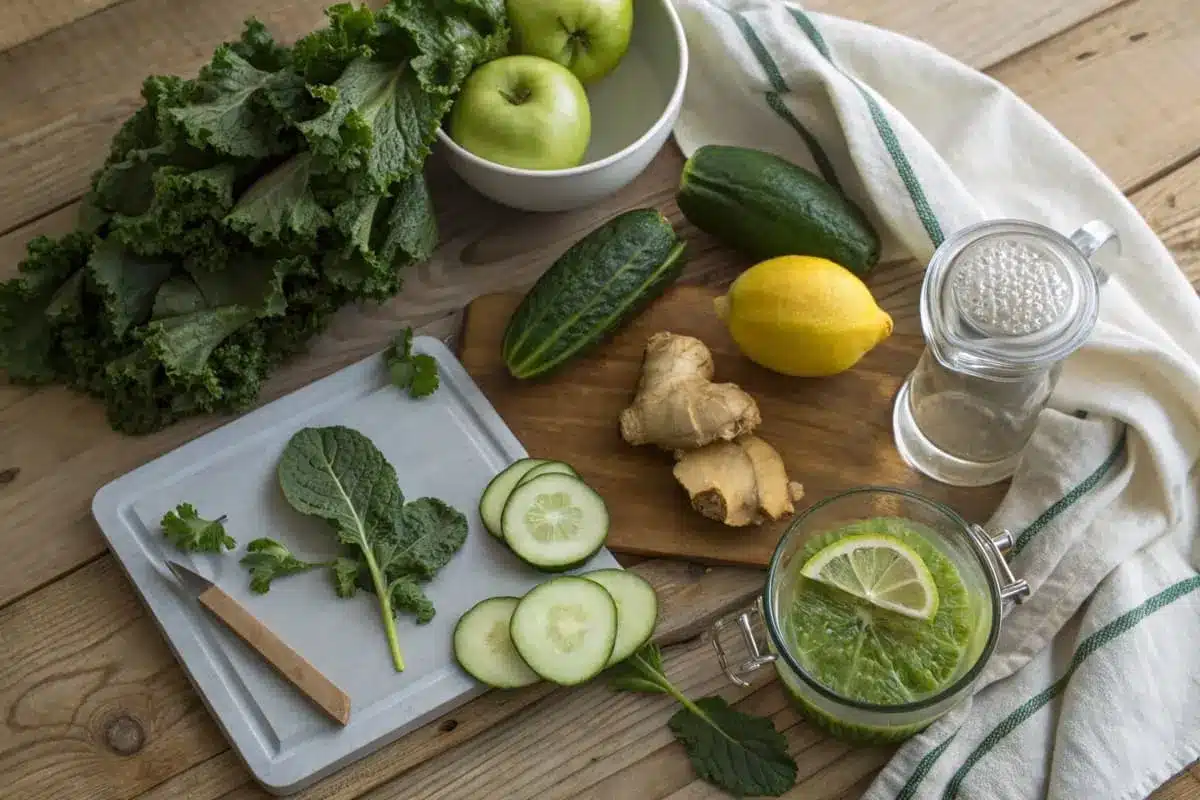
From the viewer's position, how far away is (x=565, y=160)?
1403 mm

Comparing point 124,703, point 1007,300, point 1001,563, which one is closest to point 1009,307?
point 1007,300

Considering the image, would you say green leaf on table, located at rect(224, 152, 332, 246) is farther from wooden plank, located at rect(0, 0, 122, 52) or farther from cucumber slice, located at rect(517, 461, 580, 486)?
wooden plank, located at rect(0, 0, 122, 52)

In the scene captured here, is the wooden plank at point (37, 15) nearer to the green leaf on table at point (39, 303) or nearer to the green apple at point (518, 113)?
the green leaf on table at point (39, 303)

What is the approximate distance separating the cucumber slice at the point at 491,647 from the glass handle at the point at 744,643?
0.19 m

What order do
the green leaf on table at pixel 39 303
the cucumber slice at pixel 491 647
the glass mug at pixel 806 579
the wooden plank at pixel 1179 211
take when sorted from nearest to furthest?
1. the glass mug at pixel 806 579
2. the cucumber slice at pixel 491 647
3. the green leaf on table at pixel 39 303
4. the wooden plank at pixel 1179 211

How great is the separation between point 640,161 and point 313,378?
45cm

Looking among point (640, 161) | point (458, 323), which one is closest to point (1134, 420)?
point (640, 161)

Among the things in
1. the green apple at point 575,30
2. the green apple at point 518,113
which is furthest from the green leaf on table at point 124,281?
the green apple at point 575,30

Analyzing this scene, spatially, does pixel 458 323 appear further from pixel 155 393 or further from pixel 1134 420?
pixel 1134 420

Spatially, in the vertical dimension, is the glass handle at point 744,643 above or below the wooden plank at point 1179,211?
below

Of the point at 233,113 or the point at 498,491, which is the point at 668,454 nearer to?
the point at 498,491

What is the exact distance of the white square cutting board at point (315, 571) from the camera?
4.21ft

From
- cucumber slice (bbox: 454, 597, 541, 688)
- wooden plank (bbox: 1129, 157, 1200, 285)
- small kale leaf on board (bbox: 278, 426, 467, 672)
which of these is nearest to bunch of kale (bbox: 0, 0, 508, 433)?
small kale leaf on board (bbox: 278, 426, 467, 672)

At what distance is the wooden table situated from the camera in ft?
4.26
